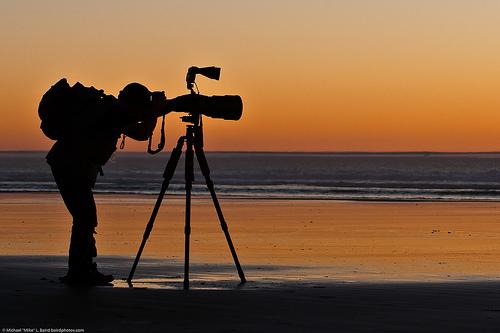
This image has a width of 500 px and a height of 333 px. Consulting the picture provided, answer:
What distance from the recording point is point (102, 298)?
788cm

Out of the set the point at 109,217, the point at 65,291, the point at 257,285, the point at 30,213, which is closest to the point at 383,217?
the point at 109,217

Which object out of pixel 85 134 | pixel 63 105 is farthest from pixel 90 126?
pixel 63 105

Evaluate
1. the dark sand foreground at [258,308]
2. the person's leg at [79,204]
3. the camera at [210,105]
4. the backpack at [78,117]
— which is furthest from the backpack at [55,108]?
the dark sand foreground at [258,308]

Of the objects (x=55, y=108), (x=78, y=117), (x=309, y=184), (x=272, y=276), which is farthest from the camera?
(x=309, y=184)

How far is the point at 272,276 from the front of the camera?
10.3 meters

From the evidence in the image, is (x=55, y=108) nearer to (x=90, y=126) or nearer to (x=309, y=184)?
(x=90, y=126)

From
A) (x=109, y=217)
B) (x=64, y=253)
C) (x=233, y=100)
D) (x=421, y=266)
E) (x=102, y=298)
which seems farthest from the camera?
(x=109, y=217)

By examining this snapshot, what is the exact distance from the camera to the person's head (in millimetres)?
8977

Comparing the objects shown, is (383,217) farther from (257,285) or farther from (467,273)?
(257,285)

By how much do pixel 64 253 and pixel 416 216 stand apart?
10494 millimetres

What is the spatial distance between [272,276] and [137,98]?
2399 mm

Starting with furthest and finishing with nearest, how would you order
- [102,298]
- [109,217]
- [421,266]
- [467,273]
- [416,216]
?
[416,216] < [109,217] < [421,266] < [467,273] < [102,298]

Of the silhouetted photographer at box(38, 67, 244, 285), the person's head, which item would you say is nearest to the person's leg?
the silhouetted photographer at box(38, 67, 244, 285)

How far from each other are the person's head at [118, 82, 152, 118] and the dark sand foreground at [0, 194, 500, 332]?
148 centimetres
